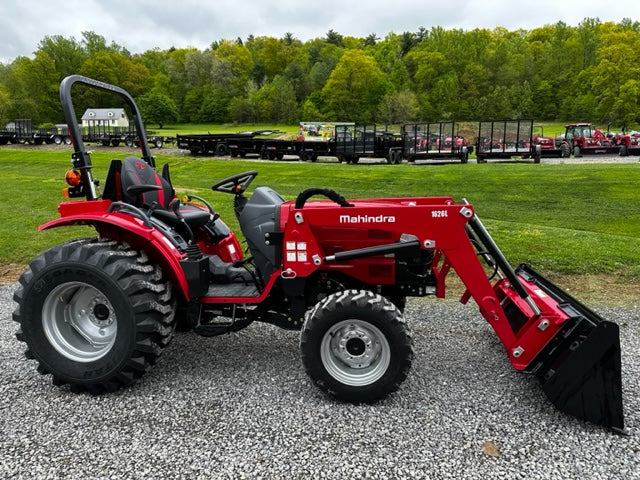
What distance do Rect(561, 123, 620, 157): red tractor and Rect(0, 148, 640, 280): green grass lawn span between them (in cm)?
906

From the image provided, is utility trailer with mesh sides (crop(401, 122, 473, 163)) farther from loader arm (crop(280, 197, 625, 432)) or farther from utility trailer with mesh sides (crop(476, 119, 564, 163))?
loader arm (crop(280, 197, 625, 432))

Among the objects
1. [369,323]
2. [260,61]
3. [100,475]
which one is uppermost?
[260,61]

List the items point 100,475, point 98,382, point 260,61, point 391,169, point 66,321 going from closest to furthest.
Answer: point 100,475, point 98,382, point 66,321, point 391,169, point 260,61

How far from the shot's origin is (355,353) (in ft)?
11.8

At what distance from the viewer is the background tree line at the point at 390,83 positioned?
233 feet

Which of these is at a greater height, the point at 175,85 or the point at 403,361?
the point at 175,85

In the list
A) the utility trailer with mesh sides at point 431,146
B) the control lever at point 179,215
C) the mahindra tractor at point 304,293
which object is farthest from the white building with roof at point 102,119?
the mahindra tractor at point 304,293

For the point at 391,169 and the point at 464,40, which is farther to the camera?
the point at 464,40

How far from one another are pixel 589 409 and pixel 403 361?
3.89 feet

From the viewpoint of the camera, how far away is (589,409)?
3.21 metres

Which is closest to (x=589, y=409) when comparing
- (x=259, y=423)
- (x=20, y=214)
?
(x=259, y=423)

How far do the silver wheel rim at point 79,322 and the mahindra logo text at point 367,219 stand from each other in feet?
6.09

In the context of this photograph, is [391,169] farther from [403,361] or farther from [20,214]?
[403,361]

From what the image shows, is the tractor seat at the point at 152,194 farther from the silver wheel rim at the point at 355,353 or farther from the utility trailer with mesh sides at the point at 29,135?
the utility trailer with mesh sides at the point at 29,135
